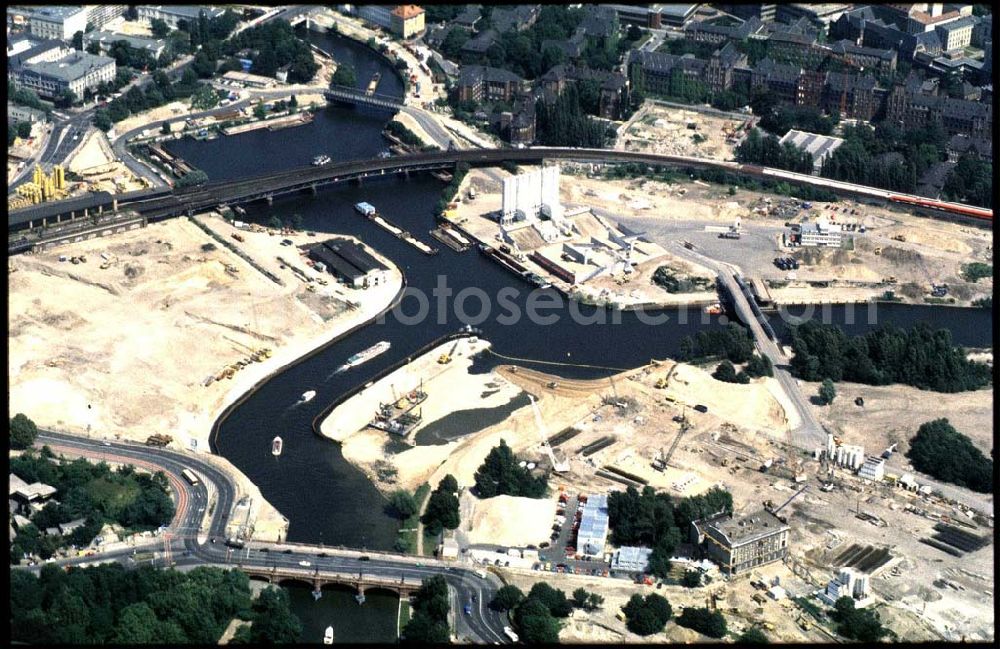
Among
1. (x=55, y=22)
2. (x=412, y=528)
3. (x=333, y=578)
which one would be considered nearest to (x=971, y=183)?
(x=412, y=528)

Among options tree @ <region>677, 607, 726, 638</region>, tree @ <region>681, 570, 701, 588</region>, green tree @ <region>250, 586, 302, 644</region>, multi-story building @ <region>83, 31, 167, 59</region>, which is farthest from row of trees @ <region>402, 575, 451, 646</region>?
multi-story building @ <region>83, 31, 167, 59</region>

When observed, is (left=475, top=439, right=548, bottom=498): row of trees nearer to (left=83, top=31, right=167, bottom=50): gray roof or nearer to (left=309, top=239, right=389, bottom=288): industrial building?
(left=309, top=239, right=389, bottom=288): industrial building

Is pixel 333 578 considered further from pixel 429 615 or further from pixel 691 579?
pixel 691 579

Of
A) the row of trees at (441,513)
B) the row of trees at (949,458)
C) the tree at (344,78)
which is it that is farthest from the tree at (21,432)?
the tree at (344,78)

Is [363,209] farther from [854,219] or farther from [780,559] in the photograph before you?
[780,559]

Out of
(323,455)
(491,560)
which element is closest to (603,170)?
(323,455)
